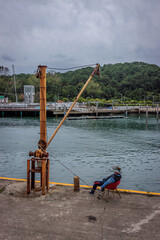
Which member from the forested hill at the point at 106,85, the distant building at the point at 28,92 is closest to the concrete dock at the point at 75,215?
the distant building at the point at 28,92

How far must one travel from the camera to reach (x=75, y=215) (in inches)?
240

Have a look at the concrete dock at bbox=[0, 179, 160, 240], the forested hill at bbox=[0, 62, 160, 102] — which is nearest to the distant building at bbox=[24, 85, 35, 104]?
the forested hill at bbox=[0, 62, 160, 102]

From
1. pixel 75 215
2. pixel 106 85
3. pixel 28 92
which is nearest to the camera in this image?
pixel 75 215

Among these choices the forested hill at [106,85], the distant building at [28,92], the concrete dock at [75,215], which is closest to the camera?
the concrete dock at [75,215]

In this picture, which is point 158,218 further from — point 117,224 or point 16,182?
point 16,182

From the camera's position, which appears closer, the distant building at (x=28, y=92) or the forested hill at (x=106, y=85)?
the distant building at (x=28, y=92)

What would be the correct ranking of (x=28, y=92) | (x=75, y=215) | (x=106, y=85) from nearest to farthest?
(x=75, y=215) → (x=28, y=92) → (x=106, y=85)

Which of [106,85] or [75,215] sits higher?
[106,85]

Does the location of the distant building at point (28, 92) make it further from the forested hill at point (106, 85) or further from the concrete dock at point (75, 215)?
the concrete dock at point (75, 215)

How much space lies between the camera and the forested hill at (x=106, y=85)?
125m

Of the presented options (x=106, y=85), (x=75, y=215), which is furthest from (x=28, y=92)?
(x=75, y=215)

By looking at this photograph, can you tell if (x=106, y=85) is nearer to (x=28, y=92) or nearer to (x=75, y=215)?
(x=28, y=92)

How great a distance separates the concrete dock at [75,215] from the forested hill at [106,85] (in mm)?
108150

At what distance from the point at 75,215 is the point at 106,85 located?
155270mm
